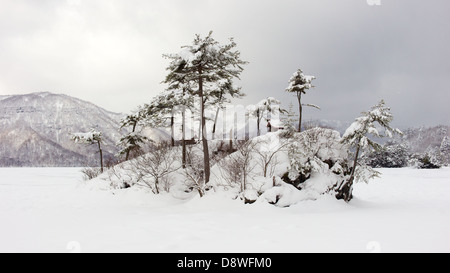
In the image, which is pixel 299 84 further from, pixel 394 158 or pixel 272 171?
pixel 394 158

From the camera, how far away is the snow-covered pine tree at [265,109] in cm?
3003

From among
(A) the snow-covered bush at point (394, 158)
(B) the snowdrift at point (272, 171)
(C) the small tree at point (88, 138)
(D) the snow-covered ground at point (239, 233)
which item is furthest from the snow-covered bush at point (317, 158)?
(A) the snow-covered bush at point (394, 158)

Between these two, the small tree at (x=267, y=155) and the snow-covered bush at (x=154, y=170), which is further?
the snow-covered bush at (x=154, y=170)

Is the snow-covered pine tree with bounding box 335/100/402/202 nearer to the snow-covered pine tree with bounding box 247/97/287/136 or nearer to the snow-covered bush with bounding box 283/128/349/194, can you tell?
the snow-covered bush with bounding box 283/128/349/194

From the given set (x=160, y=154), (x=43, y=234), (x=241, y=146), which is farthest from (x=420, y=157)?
(x=43, y=234)

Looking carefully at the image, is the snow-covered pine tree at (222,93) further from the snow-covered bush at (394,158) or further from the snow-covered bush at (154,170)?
the snow-covered bush at (394,158)

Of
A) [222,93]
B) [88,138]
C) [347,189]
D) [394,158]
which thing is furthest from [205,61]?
[394,158]

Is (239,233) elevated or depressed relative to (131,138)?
depressed

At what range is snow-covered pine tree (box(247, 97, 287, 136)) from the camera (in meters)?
30.0

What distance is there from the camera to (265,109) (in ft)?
99.6

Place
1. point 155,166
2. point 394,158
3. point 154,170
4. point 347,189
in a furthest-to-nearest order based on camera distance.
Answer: point 394,158
point 155,166
point 154,170
point 347,189

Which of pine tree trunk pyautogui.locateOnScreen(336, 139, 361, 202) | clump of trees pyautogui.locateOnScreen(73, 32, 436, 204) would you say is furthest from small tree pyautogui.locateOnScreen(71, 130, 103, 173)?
pine tree trunk pyautogui.locateOnScreen(336, 139, 361, 202)

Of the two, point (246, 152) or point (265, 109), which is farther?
point (265, 109)

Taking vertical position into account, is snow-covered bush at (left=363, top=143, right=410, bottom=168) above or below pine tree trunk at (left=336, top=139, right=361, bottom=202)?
below
